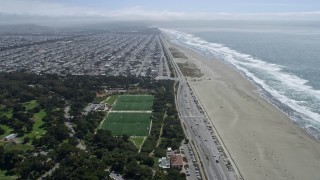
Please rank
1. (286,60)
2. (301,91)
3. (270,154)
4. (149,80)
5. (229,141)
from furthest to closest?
(286,60) → (149,80) → (301,91) → (229,141) → (270,154)

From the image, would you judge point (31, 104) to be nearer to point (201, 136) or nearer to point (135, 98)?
point (135, 98)

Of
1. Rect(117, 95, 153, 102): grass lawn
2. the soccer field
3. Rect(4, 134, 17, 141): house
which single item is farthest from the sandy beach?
Rect(4, 134, 17, 141): house

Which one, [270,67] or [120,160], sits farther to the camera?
[270,67]

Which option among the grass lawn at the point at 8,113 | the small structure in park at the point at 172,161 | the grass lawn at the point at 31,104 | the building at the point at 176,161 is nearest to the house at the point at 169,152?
the small structure in park at the point at 172,161

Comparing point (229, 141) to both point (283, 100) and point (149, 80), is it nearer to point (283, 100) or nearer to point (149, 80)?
point (283, 100)

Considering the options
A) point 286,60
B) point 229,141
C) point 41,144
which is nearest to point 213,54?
point 286,60

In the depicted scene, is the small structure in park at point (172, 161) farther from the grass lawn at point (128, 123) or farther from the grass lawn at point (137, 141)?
the grass lawn at point (128, 123)

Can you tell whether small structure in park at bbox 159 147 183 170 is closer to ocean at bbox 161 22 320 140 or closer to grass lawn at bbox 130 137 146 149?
grass lawn at bbox 130 137 146 149
